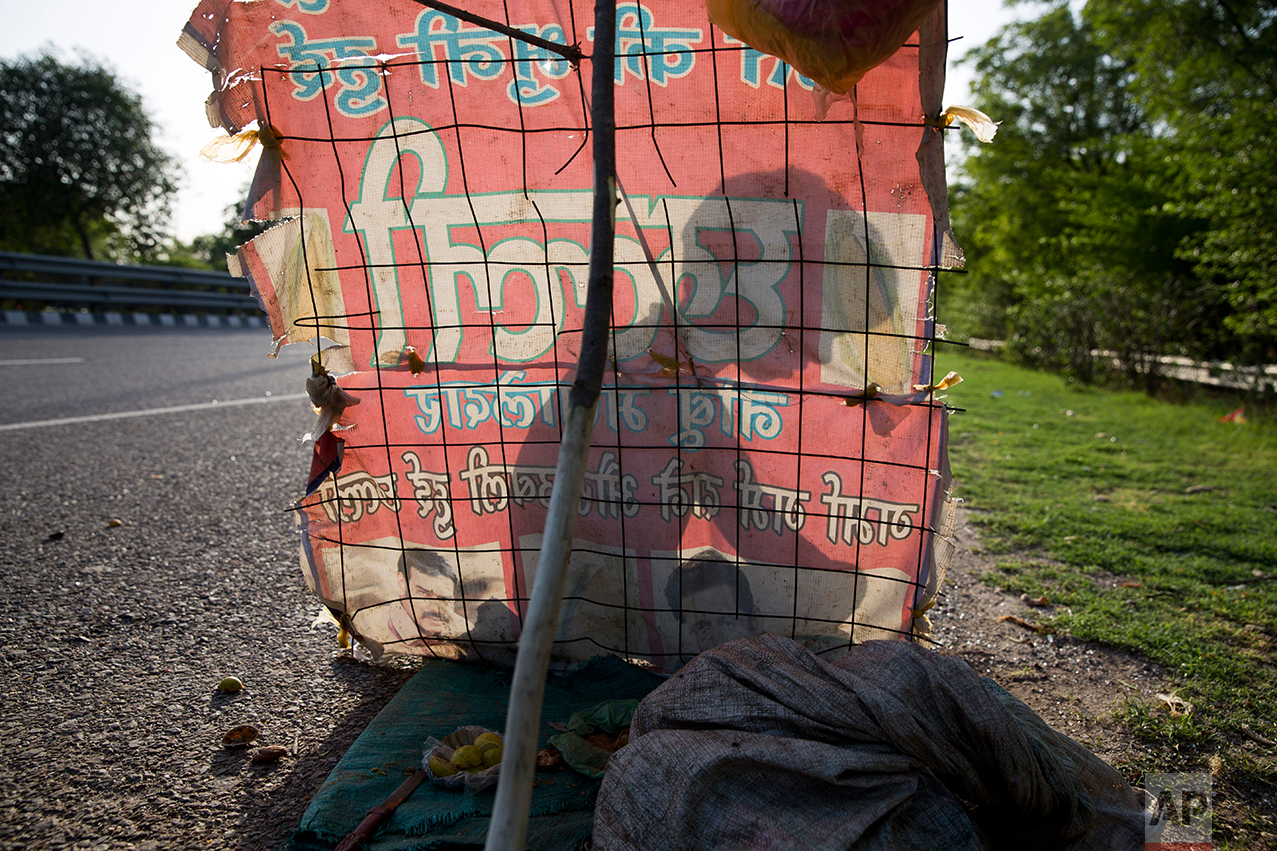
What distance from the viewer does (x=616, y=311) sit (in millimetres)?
2070

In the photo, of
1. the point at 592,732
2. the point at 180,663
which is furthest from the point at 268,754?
the point at 592,732

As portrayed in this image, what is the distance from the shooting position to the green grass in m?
2.39

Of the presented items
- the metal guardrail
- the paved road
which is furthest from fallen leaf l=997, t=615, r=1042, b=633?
the metal guardrail

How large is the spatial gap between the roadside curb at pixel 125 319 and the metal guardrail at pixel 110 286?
0.24 metres

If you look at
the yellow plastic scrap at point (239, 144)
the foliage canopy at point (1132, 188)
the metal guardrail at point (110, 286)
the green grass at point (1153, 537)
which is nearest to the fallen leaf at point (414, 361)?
the yellow plastic scrap at point (239, 144)

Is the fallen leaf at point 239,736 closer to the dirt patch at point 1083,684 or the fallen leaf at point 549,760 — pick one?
the fallen leaf at point 549,760

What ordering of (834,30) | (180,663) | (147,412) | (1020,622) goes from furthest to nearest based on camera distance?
(147,412), (1020,622), (180,663), (834,30)

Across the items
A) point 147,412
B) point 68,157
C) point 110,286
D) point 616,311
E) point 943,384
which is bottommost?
point 147,412

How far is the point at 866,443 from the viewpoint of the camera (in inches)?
80.4

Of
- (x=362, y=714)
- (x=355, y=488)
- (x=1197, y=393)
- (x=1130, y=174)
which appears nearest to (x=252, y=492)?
(x=355, y=488)

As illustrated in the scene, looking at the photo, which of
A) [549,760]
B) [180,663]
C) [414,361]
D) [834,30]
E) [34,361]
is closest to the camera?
[834,30]

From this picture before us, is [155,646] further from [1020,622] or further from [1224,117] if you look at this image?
[1224,117]

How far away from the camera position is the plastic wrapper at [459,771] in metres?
1.71
